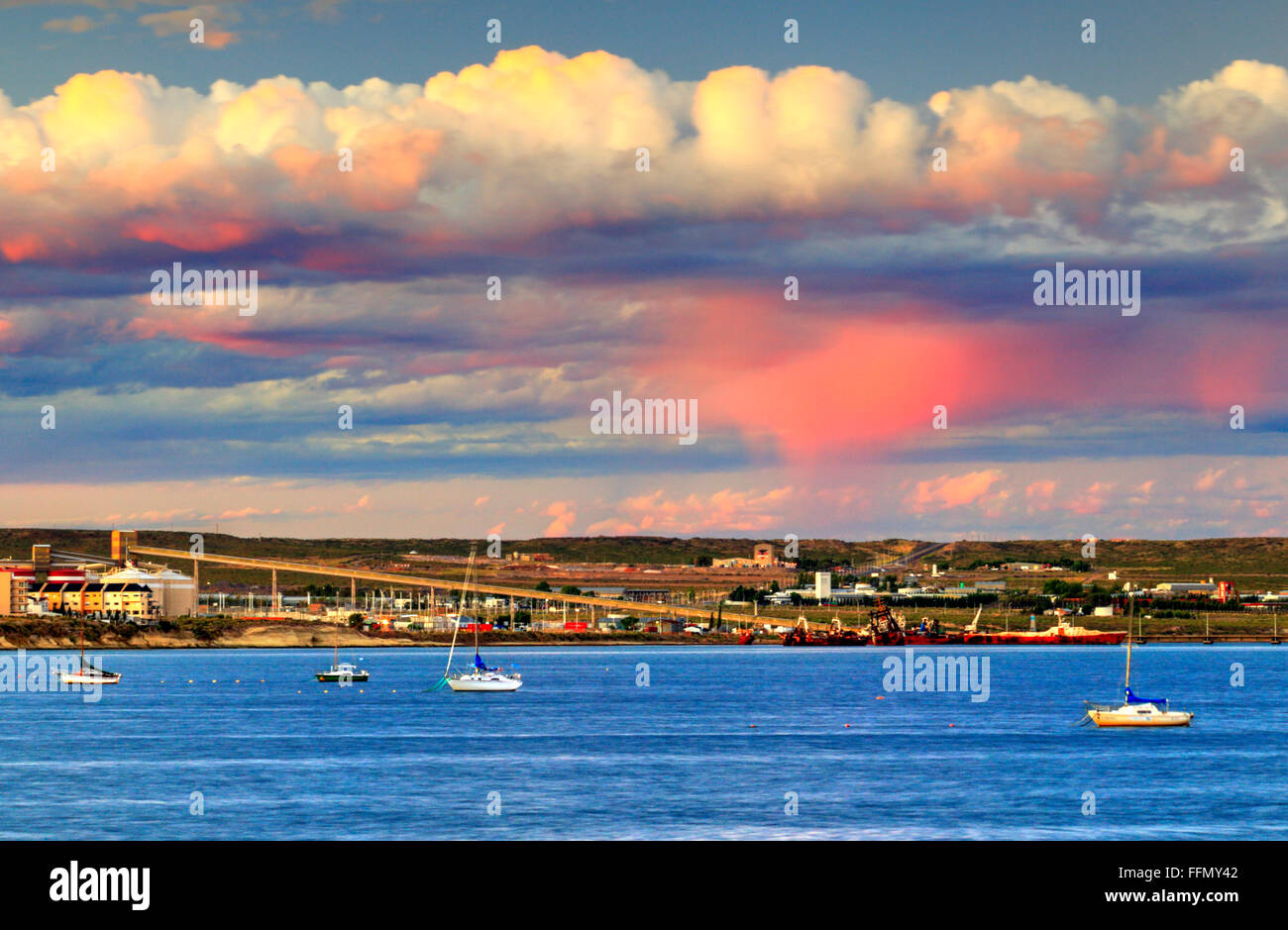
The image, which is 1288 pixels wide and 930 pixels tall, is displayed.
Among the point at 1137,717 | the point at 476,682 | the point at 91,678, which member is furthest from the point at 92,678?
the point at 1137,717

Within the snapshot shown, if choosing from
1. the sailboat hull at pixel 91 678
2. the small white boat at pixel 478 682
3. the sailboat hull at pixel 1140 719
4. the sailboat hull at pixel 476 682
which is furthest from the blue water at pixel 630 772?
the sailboat hull at pixel 91 678

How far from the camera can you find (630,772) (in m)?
84.6

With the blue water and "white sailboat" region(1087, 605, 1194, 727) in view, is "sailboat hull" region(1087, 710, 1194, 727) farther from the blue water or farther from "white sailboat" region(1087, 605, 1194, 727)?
the blue water

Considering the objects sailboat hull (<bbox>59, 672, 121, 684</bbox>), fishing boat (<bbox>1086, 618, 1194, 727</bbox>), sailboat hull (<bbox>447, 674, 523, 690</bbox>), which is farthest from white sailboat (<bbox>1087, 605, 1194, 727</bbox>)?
sailboat hull (<bbox>59, 672, 121, 684</bbox>)

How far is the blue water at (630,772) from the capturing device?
211ft

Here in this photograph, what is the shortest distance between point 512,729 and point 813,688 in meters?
83.0

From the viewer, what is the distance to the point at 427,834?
60.7 meters

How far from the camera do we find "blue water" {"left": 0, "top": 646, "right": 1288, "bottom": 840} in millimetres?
64250

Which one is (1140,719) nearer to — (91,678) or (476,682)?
(476,682)
